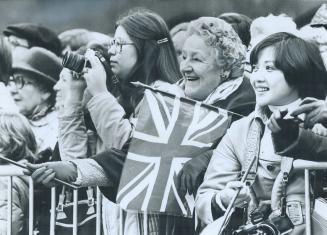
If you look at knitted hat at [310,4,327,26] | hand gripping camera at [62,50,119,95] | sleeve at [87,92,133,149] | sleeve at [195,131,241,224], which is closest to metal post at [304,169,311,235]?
sleeve at [195,131,241,224]

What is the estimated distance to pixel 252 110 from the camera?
678 cm

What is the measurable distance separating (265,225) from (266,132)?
2.21 feet

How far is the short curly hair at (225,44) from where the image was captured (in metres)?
6.88

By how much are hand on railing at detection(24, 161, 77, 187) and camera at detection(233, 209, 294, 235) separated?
1.41m

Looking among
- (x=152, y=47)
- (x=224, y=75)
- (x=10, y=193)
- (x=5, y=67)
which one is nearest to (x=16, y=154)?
(x=10, y=193)

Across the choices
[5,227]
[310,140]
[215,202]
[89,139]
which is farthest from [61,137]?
[310,140]

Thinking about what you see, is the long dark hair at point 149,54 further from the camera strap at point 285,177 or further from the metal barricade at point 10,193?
the camera strap at point 285,177

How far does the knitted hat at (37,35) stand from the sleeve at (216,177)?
5.74 ft

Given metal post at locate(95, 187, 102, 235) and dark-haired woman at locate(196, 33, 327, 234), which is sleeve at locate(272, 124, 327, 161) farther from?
metal post at locate(95, 187, 102, 235)

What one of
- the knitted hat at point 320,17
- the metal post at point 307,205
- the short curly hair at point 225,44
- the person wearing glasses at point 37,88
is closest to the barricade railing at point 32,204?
the person wearing glasses at point 37,88

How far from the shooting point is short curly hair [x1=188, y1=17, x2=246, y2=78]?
6.88 m

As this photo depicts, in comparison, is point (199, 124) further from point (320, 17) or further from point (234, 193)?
point (320, 17)

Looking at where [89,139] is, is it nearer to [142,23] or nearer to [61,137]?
[61,137]

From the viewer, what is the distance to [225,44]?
6.90 metres
